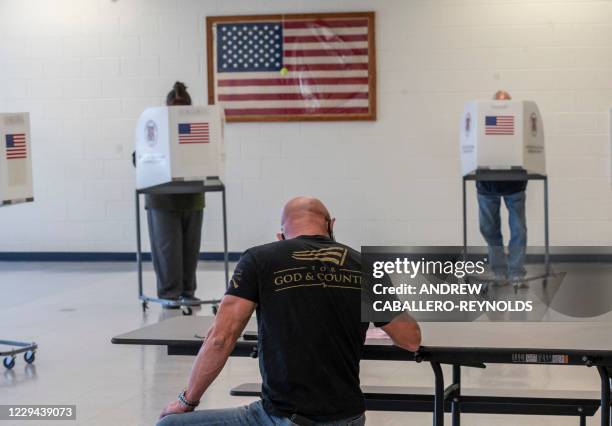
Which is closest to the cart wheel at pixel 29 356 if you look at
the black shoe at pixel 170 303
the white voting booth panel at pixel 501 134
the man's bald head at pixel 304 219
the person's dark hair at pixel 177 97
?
the black shoe at pixel 170 303

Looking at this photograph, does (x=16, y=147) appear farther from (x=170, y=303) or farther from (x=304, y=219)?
(x=304, y=219)

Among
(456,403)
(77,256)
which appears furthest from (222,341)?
(77,256)

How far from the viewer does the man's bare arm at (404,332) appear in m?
2.79

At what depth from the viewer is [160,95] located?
9523 millimetres

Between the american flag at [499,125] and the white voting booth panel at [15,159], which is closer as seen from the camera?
the white voting booth panel at [15,159]

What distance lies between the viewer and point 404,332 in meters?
2.80

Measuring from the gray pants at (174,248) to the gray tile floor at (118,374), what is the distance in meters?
0.20

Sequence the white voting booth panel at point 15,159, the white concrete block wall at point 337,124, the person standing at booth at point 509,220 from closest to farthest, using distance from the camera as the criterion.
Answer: the white voting booth panel at point 15,159 → the person standing at booth at point 509,220 → the white concrete block wall at point 337,124

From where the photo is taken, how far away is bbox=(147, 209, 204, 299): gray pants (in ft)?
22.5

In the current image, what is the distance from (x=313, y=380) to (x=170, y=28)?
7245 millimetres

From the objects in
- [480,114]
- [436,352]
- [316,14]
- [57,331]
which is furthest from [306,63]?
[436,352]

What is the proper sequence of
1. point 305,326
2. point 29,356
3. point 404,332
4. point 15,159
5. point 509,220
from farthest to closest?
1. point 509,220
2. point 15,159
3. point 29,356
4. point 404,332
5. point 305,326

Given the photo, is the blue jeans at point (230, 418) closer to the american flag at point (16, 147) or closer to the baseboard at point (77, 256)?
the american flag at point (16, 147)

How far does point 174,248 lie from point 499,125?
2.45 metres
